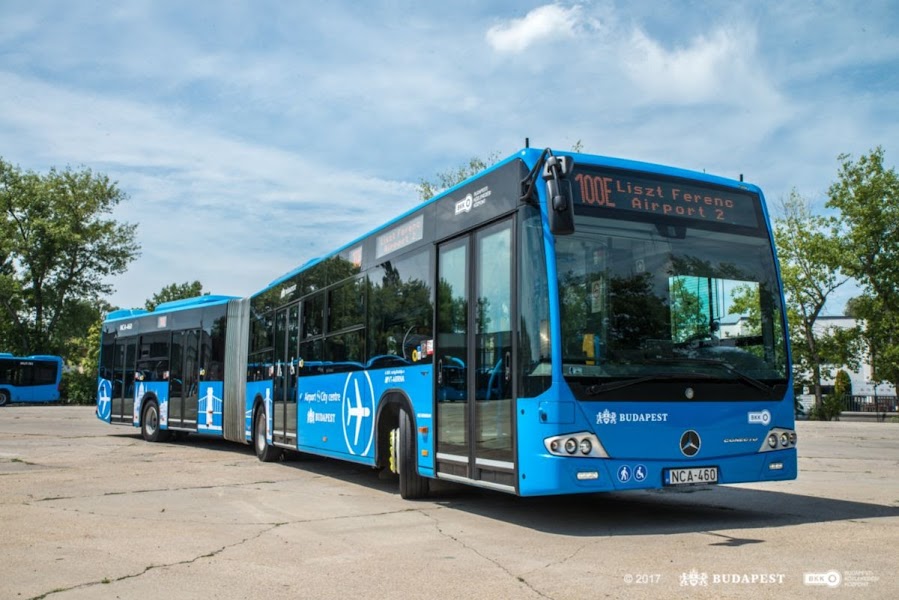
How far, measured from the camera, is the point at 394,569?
5.98m

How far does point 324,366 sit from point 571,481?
6.19 meters

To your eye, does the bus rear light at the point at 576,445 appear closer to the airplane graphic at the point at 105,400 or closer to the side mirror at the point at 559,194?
the side mirror at the point at 559,194

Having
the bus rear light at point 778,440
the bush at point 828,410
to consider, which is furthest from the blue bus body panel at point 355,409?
the bush at point 828,410

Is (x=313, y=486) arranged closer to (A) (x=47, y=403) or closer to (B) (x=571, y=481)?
(B) (x=571, y=481)

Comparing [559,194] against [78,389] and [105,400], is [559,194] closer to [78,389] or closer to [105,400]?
[105,400]

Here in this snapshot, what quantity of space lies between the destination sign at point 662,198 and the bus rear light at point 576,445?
2.00 meters

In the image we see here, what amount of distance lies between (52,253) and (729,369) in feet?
183

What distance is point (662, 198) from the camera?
25.8 ft

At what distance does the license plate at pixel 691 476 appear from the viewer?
23.8 feet

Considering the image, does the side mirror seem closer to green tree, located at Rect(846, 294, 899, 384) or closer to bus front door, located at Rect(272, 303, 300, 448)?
bus front door, located at Rect(272, 303, 300, 448)

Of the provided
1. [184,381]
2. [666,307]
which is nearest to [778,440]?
[666,307]

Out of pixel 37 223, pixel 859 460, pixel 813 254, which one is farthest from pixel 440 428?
pixel 37 223

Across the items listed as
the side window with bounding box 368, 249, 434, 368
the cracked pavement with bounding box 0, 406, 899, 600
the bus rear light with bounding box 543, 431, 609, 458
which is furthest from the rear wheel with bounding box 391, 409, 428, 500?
the bus rear light with bounding box 543, 431, 609, 458

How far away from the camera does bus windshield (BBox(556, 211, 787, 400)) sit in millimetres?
7121
